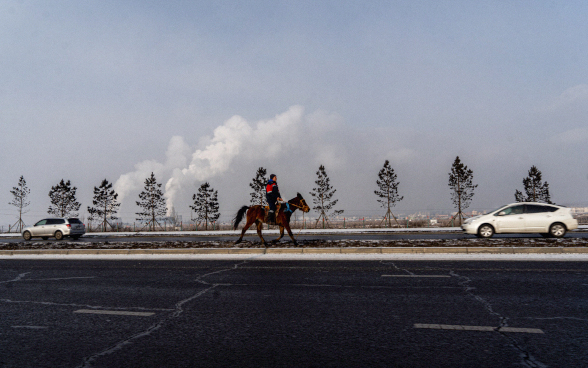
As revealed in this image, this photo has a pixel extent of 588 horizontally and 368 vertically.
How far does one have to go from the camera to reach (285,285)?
25.1 ft

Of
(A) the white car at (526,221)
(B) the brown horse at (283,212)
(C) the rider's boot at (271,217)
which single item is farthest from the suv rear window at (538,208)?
(C) the rider's boot at (271,217)

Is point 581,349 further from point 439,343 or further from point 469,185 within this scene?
point 469,185

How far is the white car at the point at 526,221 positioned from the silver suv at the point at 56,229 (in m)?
26.2

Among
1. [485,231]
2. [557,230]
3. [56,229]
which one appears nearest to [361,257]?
[485,231]

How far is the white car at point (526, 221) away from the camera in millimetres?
18438

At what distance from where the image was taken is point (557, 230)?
18.5 metres

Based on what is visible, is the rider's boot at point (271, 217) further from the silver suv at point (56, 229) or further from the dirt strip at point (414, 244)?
the silver suv at point (56, 229)

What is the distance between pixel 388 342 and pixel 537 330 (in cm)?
186

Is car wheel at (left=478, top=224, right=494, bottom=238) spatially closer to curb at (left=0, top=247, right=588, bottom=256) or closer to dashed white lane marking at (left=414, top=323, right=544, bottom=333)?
curb at (left=0, top=247, right=588, bottom=256)

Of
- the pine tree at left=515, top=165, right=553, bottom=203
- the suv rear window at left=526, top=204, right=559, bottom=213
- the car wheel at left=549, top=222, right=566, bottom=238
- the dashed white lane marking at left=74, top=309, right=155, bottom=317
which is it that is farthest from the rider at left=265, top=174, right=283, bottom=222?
the pine tree at left=515, top=165, right=553, bottom=203

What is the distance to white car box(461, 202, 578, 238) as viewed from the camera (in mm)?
18438

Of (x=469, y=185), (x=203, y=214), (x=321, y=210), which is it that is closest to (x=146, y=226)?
(x=203, y=214)

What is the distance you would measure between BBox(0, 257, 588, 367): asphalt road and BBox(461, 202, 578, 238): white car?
34.7ft

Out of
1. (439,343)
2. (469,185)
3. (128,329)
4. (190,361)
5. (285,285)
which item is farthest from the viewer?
(469,185)
